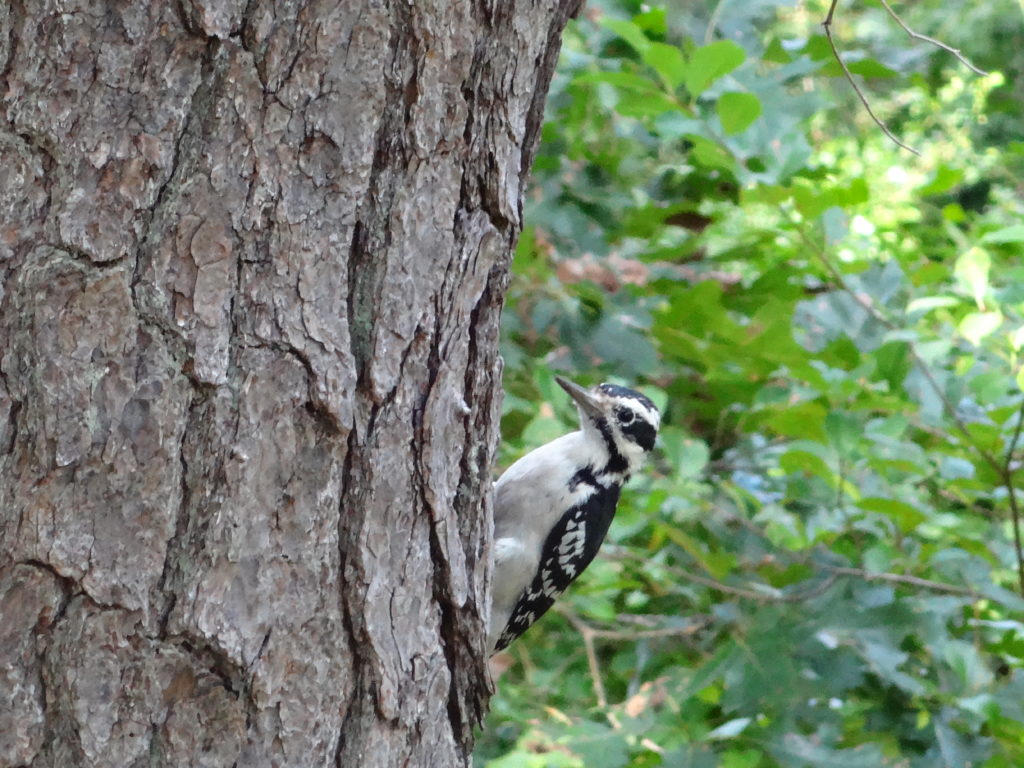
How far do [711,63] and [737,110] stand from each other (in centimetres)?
15

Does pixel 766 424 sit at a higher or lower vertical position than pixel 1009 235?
lower

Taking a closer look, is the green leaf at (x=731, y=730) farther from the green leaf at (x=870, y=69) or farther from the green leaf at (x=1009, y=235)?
the green leaf at (x=870, y=69)

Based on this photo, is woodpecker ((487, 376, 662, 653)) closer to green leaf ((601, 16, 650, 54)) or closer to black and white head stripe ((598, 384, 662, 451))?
black and white head stripe ((598, 384, 662, 451))

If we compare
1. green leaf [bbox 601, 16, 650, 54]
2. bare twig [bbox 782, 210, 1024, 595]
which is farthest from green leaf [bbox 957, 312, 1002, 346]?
green leaf [bbox 601, 16, 650, 54]

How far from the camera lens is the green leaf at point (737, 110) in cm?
282

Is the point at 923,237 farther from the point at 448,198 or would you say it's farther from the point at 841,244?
the point at 448,198

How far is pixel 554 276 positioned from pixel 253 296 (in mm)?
2404

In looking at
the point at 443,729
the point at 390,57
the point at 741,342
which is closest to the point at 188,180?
the point at 390,57

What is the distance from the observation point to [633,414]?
348cm

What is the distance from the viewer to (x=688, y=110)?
10.1 ft

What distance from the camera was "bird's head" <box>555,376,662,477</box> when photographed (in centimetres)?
346

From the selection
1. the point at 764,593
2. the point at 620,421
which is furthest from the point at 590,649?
the point at 620,421

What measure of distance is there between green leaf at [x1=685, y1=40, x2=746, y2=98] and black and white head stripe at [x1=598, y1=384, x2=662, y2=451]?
1006 millimetres

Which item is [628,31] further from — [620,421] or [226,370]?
→ [226,370]
